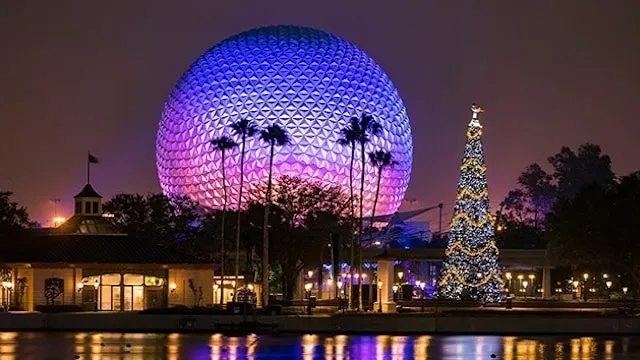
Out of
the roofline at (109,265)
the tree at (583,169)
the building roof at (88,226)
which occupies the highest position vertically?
the tree at (583,169)

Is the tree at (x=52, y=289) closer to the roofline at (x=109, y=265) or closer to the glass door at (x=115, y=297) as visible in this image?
the roofline at (x=109, y=265)

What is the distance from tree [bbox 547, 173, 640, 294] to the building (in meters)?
25.2

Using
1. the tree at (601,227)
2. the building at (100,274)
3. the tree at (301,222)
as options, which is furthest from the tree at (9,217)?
the tree at (601,227)

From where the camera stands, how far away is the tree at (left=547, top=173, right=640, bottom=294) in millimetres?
88188

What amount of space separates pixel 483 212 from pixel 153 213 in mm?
30619

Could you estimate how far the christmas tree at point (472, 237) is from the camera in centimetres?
7962

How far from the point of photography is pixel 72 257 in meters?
79.4

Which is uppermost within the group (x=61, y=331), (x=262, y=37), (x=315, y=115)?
(x=262, y=37)

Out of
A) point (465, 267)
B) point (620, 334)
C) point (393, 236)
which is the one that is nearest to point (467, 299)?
point (465, 267)

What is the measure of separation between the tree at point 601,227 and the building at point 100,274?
82.7ft

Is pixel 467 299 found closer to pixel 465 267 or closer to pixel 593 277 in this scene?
pixel 465 267

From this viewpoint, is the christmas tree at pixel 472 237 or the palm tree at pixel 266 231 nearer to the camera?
the palm tree at pixel 266 231

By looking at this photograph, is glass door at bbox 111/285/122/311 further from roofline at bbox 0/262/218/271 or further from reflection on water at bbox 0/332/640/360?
reflection on water at bbox 0/332/640/360

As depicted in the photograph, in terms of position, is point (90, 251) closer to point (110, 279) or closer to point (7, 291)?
point (110, 279)
